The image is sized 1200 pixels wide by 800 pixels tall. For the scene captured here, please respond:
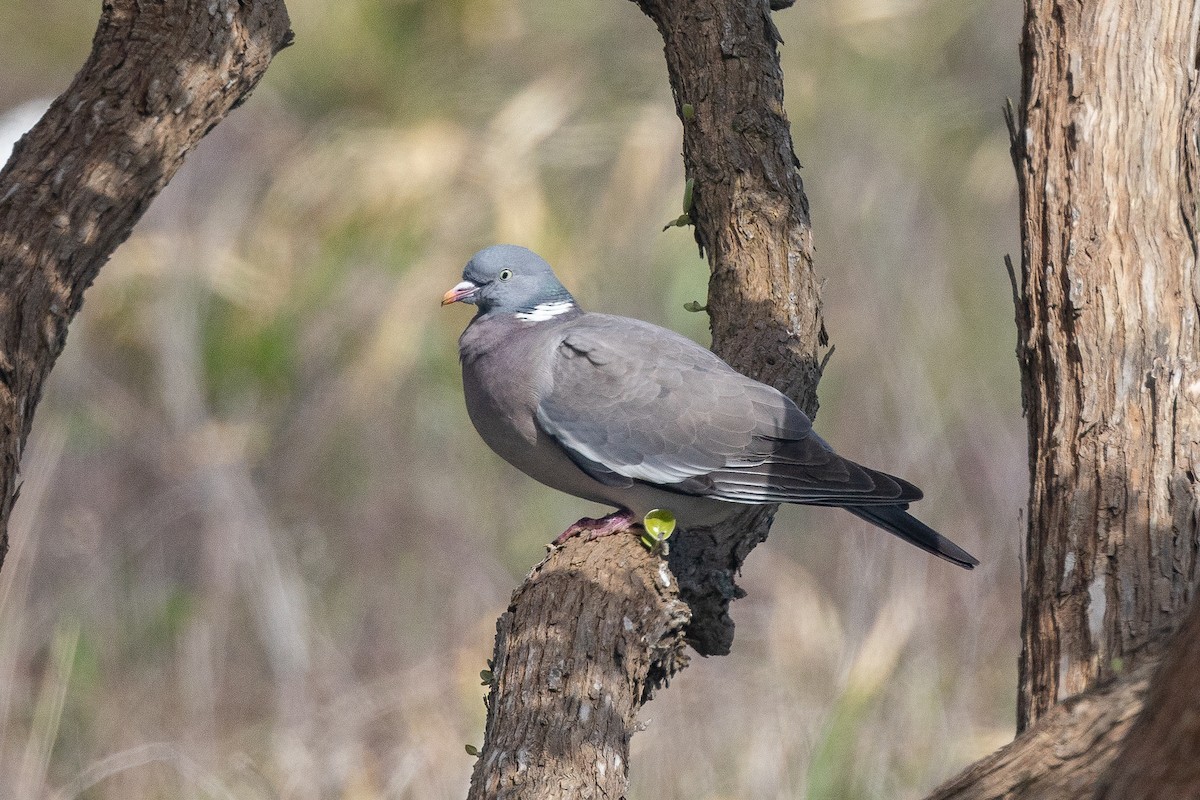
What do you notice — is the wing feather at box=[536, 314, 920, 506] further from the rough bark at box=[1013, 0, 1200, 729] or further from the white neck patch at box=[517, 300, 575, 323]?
the rough bark at box=[1013, 0, 1200, 729]

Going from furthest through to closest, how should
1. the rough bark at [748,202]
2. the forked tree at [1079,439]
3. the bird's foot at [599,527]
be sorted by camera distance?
the rough bark at [748,202] → the bird's foot at [599,527] → the forked tree at [1079,439]

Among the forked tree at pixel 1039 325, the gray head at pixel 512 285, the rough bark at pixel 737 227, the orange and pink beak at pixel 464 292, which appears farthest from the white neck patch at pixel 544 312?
the forked tree at pixel 1039 325

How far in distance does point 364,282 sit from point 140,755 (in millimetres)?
3717

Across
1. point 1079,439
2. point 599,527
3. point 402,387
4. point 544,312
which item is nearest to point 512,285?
point 544,312

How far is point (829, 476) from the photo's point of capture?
3.74m

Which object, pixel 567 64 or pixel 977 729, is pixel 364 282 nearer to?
pixel 567 64

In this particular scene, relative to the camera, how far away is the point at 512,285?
13.5ft

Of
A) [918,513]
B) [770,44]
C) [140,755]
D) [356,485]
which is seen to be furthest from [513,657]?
[356,485]

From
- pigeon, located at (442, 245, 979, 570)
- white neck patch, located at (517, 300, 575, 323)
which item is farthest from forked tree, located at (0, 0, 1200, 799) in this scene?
white neck patch, located at (517, 300, 575, 323)

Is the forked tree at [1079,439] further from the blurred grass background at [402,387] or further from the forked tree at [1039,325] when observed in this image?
the blurred grass background at [402,387]

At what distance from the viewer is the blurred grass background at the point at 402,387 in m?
6.98

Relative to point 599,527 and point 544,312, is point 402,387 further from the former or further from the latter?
point 599,527

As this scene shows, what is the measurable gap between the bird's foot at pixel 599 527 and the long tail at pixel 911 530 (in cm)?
66

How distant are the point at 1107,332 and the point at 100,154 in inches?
92.7
